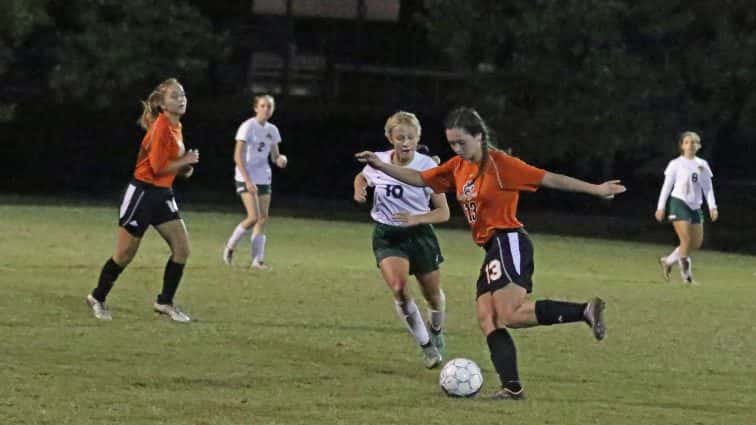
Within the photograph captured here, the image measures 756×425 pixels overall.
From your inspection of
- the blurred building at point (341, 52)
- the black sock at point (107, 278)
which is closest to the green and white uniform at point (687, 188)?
the black sock at point (107, 278)

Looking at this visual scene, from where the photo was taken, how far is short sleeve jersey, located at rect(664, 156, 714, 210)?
2192 centimetres

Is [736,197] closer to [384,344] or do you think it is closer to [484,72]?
[484,72]

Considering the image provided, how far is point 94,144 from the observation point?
42.0m

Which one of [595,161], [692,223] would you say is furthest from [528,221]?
[692,223]

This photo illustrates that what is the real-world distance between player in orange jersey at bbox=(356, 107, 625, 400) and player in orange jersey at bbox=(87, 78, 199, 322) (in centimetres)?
389

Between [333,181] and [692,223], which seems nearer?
[692,223]

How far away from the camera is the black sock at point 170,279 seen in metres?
14.5

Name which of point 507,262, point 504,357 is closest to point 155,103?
point 507,262

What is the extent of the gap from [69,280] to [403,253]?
6912mm

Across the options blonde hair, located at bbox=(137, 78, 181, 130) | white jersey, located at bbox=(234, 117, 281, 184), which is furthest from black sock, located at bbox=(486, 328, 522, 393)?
white jersey, located at bbox=(234, 117, 281, 184)

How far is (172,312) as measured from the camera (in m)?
14.6

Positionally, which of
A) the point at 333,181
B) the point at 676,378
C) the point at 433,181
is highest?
the point at 433,181

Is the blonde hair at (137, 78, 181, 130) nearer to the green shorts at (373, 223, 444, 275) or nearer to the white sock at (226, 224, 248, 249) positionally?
the green shorts at (373, 223, 444, 275)

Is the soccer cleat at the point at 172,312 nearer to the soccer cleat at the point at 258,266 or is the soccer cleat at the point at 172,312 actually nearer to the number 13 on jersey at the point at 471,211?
the number 13 on jersey at the point at 471,211
